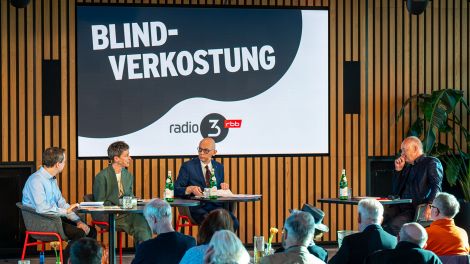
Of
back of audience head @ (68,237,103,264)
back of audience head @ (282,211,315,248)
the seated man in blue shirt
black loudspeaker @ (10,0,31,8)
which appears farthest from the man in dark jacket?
back of audience head @ (68,237,103,264)

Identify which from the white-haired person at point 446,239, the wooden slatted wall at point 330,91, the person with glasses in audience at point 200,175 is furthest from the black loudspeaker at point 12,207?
the white-haired person at point 446,239

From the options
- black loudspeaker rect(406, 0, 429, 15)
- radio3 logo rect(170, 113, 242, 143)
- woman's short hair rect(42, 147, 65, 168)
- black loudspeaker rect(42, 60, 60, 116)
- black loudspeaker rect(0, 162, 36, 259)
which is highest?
black loudspeaker rect(406, 0, 429, 15)

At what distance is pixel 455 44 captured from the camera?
40.3ft

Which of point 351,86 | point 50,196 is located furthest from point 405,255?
point 351,86

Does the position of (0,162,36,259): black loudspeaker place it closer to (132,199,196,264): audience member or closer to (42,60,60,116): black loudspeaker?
(42,60,60,116): black loudspeaker

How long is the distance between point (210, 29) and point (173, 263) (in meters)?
6.02

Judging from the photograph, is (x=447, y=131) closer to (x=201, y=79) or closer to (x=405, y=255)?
(x=201, y=79)

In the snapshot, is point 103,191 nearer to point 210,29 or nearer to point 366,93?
point 210,29

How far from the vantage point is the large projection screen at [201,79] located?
11188 mm

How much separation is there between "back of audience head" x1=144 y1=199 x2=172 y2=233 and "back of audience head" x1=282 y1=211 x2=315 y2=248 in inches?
41.0

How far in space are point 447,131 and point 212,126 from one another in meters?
2.99

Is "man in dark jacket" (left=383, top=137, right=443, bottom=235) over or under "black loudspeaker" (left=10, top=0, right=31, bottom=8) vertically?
under

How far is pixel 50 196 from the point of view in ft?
29.6

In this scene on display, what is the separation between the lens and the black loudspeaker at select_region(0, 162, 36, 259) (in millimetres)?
11016
